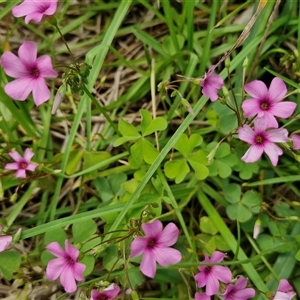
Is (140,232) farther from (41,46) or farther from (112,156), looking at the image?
(41,46)

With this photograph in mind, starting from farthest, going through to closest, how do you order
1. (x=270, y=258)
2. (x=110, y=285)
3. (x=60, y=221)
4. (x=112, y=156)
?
(x=112, y=156) → (x=270, y=258) → (x=60, y=221) → (x=110, y=285)

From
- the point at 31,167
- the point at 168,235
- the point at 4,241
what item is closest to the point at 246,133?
the point at 168,235

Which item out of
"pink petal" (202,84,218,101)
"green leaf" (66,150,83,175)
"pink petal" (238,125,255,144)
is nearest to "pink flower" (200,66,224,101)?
"pink petal" (202,84,218,101)

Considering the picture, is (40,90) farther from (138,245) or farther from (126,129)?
(138,245)

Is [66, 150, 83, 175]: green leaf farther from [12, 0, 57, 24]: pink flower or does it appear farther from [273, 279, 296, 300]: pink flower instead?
[273, 279, 296, 300]: pink flower

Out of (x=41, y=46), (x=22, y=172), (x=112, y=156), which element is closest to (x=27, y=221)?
(x=22, y=172)

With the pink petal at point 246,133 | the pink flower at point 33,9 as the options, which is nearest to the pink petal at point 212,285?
the pink petal at point 246,133

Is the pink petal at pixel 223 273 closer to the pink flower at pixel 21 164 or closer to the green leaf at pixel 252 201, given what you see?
the green leaf at pixel 252 201
